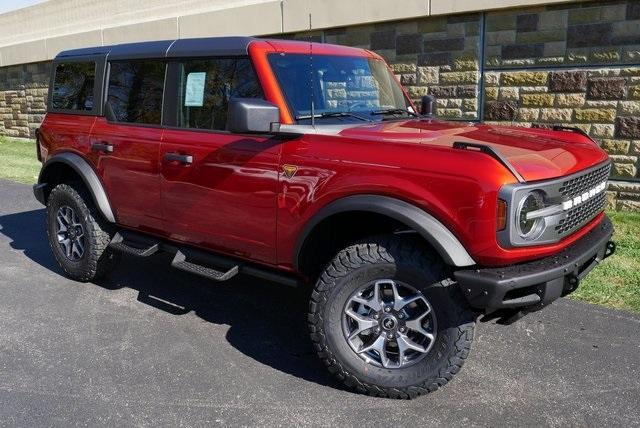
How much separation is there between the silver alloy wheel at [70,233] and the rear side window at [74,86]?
2.96 ft

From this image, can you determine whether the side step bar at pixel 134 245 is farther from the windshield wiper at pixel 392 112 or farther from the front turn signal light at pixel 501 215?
the front turn signal light at pixel 501 215

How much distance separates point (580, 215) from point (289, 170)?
5.47 ft

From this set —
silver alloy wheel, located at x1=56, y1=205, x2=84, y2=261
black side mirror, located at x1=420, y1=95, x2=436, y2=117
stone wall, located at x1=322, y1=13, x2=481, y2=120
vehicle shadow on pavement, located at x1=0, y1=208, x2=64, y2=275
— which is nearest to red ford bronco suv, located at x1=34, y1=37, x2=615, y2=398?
silver alloy wheel, located at x1=56, y1=205, x2=84, y2=261

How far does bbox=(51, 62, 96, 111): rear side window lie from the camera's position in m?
4.92

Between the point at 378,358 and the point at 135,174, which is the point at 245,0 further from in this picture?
the point at 378,358

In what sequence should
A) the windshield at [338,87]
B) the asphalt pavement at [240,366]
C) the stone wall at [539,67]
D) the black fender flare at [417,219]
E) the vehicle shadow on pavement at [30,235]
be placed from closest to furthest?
the black fender flare at [417,219], the asphalt pavement at [240,366], the windshield at [338,87], the vehicle shadow on pavement at [30,235], the stone wall at [539,67]

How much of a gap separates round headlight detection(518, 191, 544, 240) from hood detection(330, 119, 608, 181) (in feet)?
0.31

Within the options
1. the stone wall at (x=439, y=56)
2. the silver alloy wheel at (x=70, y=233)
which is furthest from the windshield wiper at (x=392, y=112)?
the stone wall at (x=439, y=56)

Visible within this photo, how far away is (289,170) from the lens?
3.43m

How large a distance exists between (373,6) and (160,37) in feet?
18.8

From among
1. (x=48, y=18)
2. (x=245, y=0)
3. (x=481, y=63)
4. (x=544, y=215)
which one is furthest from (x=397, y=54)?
(x=48, y=18)

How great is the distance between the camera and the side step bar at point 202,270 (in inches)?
148

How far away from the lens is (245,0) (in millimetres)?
10789

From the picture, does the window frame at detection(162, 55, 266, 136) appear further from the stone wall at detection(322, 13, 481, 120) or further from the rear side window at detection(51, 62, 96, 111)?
the stone wall at detection(322, 13, 481, 120)
